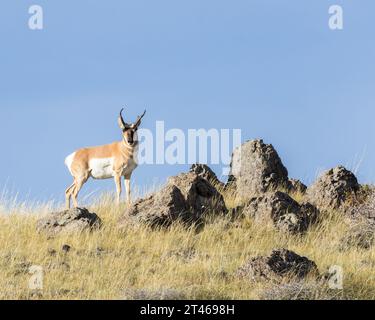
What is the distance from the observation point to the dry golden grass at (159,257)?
53.7ft

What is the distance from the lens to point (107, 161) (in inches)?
971

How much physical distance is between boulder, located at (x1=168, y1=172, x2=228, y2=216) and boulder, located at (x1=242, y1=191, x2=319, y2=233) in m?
0.71

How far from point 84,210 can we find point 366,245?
6470mm

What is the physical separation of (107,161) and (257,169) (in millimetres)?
4050

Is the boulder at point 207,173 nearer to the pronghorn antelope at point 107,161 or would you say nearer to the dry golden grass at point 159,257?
the pronghorn antelope at point 107,161

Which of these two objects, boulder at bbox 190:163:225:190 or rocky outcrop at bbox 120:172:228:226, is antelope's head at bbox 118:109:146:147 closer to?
rocky outcrop at bbox 120:172:228:226

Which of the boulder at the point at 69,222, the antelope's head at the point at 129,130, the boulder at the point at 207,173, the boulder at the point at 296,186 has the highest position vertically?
the antelope's head at the point at 129,130

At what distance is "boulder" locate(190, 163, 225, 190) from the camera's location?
85.2 feet

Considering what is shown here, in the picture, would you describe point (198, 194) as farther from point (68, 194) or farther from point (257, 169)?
point (68, 194)

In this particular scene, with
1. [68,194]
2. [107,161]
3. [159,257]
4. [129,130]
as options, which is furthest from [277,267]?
[68,194]

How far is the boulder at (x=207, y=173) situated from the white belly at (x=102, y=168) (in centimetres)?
249

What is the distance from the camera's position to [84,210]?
21297mm

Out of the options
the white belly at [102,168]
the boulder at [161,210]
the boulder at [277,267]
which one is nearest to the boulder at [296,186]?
the white belly at [102,168]

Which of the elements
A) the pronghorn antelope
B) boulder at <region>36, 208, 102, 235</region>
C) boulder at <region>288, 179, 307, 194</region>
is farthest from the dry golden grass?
boulder at <region>288, 179, 307, 194</region>
